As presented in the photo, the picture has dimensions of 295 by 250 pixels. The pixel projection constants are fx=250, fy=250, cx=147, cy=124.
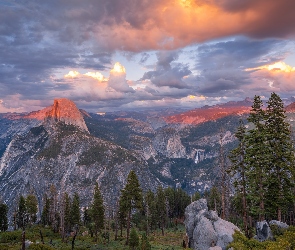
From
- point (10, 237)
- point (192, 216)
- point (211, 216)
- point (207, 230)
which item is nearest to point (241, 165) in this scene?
point (211, 216)

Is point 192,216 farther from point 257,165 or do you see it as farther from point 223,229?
point 257,165

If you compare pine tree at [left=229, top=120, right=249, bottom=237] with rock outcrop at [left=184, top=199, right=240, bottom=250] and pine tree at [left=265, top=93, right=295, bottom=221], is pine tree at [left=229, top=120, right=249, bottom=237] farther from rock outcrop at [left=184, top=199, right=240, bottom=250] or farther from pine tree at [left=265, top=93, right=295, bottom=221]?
rock outcrop at [left=184, top=199, right=240, bottom=250]

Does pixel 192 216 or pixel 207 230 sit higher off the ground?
pixel 207 230

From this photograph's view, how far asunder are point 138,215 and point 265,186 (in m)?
91.9

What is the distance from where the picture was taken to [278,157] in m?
36.1

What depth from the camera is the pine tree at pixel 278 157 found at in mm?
35719

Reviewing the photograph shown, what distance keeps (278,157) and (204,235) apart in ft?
53.3

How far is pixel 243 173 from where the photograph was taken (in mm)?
38219

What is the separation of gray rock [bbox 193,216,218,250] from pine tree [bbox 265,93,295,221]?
480 inches

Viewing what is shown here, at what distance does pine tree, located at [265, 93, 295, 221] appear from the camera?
35.7 meters

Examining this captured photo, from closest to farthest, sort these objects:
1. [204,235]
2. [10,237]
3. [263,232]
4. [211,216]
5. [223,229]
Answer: [263,232]
[223,229]
[204,235]
[211,216]
[10,237]

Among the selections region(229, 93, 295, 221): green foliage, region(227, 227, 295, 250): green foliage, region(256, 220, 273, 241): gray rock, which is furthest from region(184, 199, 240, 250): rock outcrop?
region(229, 93, 295, 221): green foliage

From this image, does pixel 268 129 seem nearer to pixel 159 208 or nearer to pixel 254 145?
pixel 254 145

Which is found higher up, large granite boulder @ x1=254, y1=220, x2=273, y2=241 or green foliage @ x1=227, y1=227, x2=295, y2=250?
green foliage @ x1=227, y1=227, x2=295, y2=250
